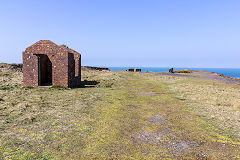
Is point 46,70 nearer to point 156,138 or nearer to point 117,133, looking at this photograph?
point 117,133

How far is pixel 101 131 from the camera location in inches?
238

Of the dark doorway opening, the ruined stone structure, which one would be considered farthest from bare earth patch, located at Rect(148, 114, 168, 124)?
the dark doorway opening

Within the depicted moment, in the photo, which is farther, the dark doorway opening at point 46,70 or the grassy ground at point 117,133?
the dark doorway opening at point 46,70

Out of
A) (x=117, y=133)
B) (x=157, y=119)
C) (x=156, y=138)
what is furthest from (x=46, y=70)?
(x=156, y=138)

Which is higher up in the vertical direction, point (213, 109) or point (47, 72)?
point (47, 72)

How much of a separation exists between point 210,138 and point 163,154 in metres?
2.13

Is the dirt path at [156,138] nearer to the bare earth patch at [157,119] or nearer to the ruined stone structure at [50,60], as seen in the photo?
the bare earth patch at [157,119]

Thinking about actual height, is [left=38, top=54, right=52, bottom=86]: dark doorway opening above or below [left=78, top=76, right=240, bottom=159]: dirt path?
above

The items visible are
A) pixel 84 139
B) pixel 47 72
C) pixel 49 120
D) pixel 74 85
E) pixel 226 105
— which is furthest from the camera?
pixel 47 72

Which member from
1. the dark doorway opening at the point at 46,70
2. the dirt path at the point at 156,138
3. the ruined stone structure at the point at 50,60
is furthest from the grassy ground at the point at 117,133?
the dark doorway opening at the point at 46,70

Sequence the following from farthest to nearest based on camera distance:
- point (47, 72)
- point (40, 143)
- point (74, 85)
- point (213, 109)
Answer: point (47, 72), point (74, 85), point (213, 109), point (40, 143)

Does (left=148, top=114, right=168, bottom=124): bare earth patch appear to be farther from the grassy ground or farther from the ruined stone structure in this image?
the ruined stone structure

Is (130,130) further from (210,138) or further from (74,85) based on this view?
(74,85)

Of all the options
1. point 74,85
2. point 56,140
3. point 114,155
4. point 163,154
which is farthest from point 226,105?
point 74,85
